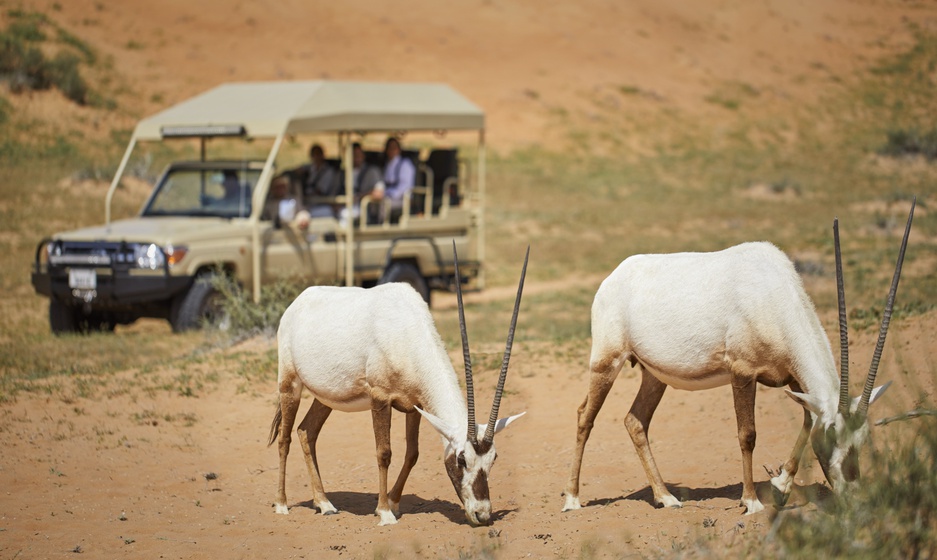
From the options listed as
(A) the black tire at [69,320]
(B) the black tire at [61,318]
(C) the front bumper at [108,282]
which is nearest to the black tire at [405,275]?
(C) the front bumper at [108,282]

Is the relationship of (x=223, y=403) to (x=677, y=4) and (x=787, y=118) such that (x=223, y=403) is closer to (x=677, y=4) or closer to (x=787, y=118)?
(x=787, y=118)

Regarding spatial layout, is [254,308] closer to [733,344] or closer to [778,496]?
[733,344]

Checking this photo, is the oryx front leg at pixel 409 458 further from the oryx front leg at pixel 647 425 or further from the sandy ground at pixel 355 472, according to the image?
the oryx front leg at pixel 647 425

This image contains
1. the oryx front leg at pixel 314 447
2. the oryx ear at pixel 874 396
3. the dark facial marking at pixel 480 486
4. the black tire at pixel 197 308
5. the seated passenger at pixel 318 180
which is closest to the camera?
the oryx ear at pixel 874 396

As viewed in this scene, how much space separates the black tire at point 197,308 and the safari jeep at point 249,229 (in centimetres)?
2

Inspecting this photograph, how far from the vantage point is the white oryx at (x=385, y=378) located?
6.51 meters

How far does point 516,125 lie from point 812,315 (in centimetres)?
3366

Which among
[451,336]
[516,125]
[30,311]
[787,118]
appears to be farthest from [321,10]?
[451,336]

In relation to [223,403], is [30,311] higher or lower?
lower

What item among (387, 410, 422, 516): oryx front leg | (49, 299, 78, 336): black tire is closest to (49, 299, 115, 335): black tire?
(49, 299, 78, 336): black tire

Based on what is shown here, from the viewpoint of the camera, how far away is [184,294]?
1358 centimetres

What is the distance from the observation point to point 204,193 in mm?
14773

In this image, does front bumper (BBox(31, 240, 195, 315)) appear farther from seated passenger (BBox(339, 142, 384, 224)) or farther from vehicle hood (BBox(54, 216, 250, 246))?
seated passenger (BBox(339, 142, 384, 224))

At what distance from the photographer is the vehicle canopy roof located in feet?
46.9
